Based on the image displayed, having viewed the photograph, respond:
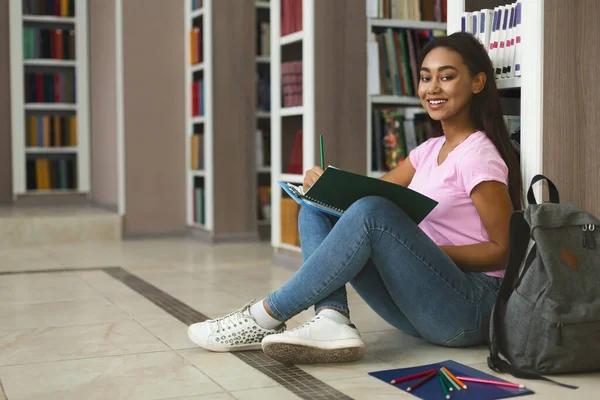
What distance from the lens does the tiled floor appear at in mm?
2051

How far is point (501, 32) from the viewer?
8.59 feet

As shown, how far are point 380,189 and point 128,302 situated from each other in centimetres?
151

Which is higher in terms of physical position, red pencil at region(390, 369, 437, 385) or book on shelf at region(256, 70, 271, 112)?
book on shelf at region(256, 70, 271, 112)

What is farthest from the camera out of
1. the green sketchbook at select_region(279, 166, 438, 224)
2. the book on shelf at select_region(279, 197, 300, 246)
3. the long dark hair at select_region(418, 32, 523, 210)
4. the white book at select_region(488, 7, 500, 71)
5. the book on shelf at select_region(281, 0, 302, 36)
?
the book on shelf at select_region(279, 197, 300, 246)

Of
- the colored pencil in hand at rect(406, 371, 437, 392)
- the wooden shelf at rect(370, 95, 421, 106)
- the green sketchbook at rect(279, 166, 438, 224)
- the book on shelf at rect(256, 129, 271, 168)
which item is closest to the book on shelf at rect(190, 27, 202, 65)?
the book on shelf at rect(256, 129, 271, 168)

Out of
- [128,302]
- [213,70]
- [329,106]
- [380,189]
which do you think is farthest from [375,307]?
[213,70]

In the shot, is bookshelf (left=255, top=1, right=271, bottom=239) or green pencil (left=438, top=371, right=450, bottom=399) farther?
bookshelf (left=255, top=1, right=271, bottom=239)

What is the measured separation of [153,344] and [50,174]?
15.8 feet

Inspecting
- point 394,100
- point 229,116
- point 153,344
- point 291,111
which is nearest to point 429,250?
point 153,344

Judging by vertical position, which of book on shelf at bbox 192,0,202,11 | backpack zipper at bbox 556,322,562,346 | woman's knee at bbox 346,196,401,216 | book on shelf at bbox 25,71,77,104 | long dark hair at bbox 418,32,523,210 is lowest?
backpack zipper at bbox 556,322,562,346

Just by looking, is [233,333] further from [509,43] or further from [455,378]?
[509,43]

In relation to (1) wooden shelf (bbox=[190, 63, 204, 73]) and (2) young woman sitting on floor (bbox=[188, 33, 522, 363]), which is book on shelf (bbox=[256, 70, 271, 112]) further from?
(2) young woman sitting on floor (bbox=[188, 33, 522, 363])

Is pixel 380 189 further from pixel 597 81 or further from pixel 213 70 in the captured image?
pixel 213 70

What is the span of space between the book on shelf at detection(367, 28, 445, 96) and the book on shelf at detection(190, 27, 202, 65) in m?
1.90
